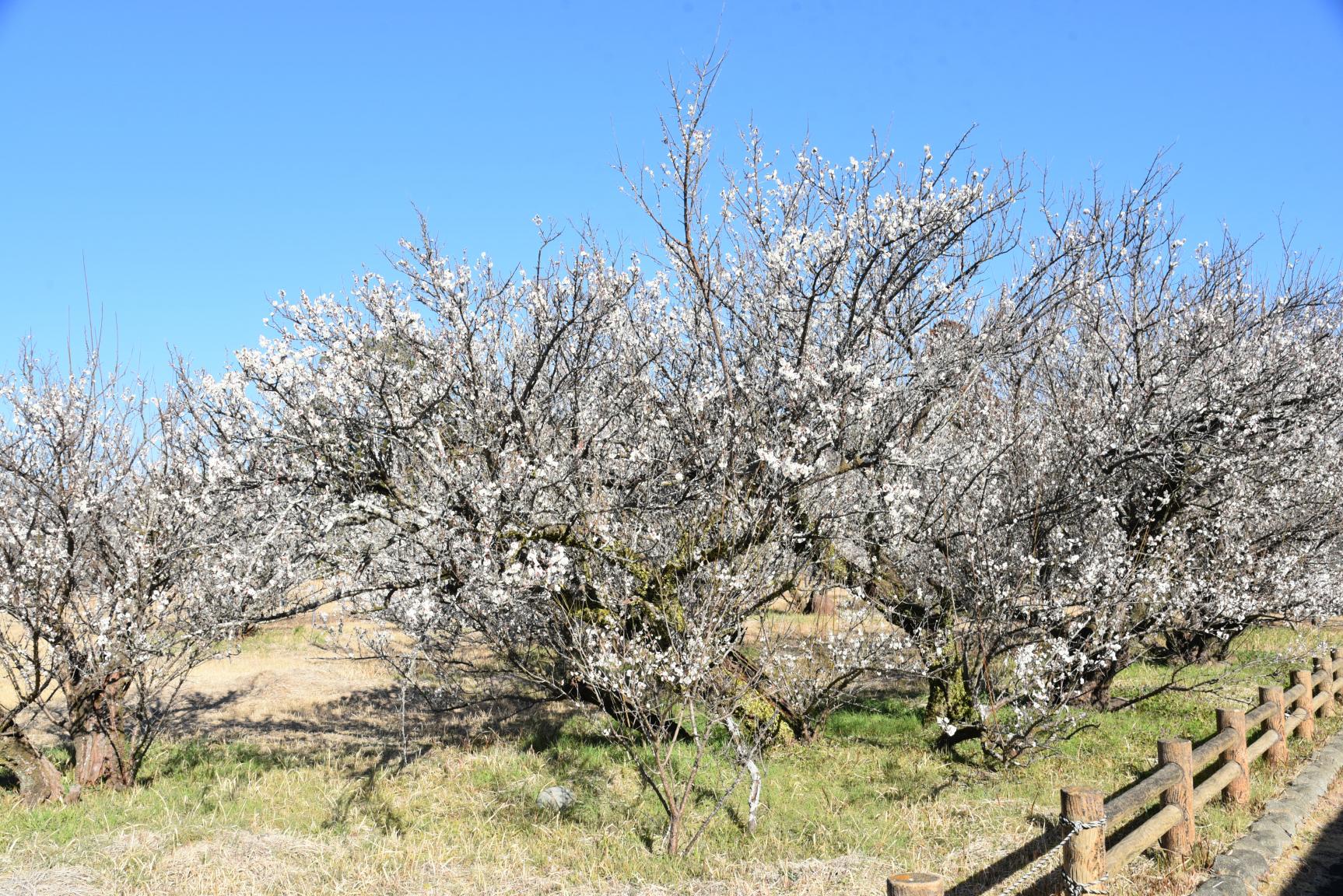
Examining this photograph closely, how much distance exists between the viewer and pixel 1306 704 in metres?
8.88

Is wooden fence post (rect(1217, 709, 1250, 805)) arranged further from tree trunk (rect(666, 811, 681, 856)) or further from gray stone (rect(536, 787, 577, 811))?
gray stone (rect(536, 787, 577, 811))

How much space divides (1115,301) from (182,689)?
1528 cm

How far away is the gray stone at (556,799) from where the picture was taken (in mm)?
7770

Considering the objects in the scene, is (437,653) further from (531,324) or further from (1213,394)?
(1213,394)

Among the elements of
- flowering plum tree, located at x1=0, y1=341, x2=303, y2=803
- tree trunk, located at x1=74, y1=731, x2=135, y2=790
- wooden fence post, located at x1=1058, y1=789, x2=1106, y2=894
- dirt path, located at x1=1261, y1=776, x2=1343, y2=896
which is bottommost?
dirt path, located at x1=1261, y1=776, x2=1343, y2=896

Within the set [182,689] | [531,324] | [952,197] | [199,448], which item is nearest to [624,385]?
[531,324]

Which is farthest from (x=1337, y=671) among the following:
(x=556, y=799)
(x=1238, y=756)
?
(x=556, y=799)

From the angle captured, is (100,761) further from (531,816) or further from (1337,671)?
(1337,671)

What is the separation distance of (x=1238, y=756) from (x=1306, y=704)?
2.86 meters

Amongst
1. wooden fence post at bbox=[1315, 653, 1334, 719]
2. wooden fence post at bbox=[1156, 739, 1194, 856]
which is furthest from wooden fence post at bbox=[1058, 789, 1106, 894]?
wooden fence post at bbox=[1315, 653, 1334, 719]

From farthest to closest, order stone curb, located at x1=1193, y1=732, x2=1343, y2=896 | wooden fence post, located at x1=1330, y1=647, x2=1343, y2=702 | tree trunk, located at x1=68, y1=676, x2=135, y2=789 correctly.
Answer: wooden fence post, located at x1=1330, y1=647, x2=1343, y2=702 < tree trunk, located at x1=68, y1=676, x2=135, y2=789 < stone curb, located at x1=1193, y1=732, x2=1343, y2=896

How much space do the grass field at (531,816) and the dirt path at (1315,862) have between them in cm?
34

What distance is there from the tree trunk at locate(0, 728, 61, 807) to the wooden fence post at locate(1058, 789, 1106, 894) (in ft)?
27.8

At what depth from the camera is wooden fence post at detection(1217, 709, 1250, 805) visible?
268 inches
